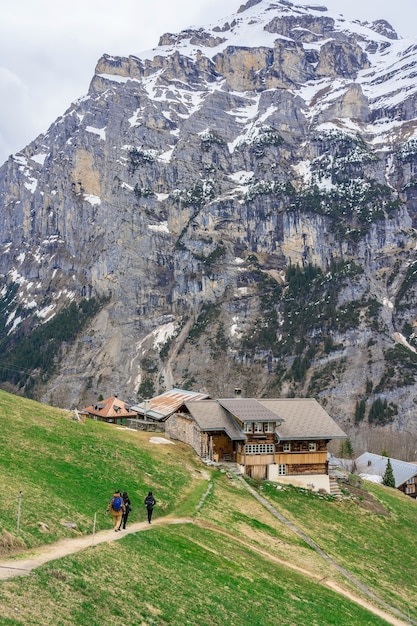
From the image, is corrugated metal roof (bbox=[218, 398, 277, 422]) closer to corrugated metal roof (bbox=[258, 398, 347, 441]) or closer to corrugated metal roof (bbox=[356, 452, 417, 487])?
corrugated metal roof (bbox=[258, 398, 347, 441])

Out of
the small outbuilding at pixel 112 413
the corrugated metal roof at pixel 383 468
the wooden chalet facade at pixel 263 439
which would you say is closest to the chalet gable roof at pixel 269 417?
the wooden chalet facade at pixel 263 439

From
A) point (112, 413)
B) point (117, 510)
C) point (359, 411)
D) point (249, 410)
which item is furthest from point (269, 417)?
point (359, 411)

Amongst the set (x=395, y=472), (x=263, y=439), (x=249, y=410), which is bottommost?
(x=395, y=472)

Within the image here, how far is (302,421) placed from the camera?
190ft

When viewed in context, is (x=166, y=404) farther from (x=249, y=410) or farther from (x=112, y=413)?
(x=112, y=413)

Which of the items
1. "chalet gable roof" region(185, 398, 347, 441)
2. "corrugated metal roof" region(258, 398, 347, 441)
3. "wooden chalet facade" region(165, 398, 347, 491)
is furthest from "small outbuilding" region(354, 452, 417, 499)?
"wooden chalet facade" region(165, 398, 347, 491)

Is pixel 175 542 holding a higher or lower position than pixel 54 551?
lower

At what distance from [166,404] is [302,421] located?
66.2 ft

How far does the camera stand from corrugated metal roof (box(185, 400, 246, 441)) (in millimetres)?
54031

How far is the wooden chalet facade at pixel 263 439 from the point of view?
53781 mm

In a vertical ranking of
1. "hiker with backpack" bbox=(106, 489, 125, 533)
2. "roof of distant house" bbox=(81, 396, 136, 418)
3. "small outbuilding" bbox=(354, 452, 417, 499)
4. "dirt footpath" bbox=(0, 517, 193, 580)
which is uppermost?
"roof of distant house" bbox=(81, 396, 136, 418)

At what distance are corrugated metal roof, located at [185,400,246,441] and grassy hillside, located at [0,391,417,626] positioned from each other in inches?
140

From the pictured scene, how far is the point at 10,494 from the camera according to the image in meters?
27.5

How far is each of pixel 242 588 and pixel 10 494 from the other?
40.7 ft
